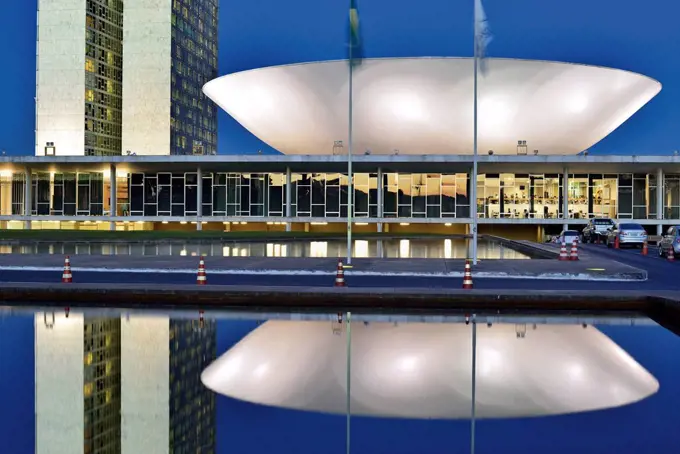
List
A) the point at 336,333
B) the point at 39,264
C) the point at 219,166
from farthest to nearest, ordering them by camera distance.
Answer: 1. the point at 219,166
2. the point at 39,264
3. the point at 336,333

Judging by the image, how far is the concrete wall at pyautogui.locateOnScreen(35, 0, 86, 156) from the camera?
4562 inches

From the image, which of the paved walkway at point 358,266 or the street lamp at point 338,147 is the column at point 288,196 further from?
the paved walkway at point 358,266

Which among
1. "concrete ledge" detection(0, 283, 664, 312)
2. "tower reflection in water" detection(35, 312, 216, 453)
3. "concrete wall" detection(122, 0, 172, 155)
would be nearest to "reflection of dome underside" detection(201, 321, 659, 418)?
"tower reflection in water" detection(35, 312, 216, 453)

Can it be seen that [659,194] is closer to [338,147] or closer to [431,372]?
[338,147]

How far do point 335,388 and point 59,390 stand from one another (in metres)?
3.27

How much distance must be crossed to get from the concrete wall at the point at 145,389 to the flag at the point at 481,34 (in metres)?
16.7

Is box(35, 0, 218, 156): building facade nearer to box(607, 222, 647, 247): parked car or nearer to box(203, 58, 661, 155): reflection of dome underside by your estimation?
box(203, 58, 661, 155): reflection of dome underside

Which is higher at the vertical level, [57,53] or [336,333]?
[57,53]

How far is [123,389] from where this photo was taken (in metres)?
8.98

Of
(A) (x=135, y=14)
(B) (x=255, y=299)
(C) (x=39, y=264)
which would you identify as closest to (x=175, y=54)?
(A) (x=135, y=14)

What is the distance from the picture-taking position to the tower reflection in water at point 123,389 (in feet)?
24.0

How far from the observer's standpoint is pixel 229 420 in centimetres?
790

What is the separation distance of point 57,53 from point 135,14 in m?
13.4

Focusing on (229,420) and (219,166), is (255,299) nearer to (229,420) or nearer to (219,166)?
(229,420)
